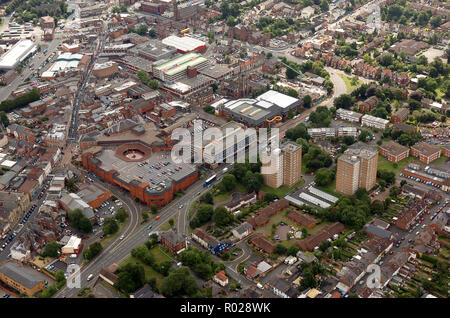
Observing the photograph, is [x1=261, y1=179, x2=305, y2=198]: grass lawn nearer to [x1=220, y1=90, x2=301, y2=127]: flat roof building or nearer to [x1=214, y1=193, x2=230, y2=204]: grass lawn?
[x1=214, y1=193, x2=230, y2=204]: grass lawn

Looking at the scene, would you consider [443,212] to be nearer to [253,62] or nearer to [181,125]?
[181,125]

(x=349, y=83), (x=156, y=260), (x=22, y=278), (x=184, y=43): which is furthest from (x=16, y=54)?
(x=156, y=260)

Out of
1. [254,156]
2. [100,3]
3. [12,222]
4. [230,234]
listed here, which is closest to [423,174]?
[254,156]

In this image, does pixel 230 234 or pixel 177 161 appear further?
pixel 177 161

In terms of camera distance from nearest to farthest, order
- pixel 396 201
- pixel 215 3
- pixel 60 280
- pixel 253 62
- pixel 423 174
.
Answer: pixel 60 280 → pixel 396 201 → pixel 423 174 → pixel 253 62 → pixel 215 3

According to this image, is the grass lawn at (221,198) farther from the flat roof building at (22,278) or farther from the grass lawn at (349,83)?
the grass lawn at (349,83)

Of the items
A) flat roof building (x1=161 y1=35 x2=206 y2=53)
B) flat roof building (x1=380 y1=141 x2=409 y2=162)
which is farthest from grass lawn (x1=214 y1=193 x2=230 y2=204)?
flat roof building (x1=161 y1=35 x2=206 y2=53)
